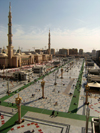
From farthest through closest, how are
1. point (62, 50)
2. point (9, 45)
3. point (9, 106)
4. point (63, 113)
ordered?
point (62, 50)
point (9, 45)
point (9, 106)
point (63, 113)

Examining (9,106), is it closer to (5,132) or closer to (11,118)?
(11,118)

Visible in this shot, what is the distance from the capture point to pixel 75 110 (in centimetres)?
1278

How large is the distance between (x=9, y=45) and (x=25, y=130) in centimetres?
3762

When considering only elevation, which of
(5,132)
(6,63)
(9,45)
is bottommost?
(5,132)

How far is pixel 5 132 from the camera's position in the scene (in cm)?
916

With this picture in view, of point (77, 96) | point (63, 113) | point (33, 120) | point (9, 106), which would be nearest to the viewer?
point (33, 120)

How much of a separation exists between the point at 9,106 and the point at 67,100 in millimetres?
7159

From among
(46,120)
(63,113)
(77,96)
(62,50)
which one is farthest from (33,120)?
(62,50)

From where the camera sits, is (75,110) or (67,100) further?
(67,100)

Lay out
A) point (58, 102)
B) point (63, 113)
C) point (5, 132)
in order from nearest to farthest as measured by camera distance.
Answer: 1. point (5, 132)
2. point (63, 113)
3. point (58, 102)

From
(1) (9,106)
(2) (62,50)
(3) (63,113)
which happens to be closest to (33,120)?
(3) (63,113)

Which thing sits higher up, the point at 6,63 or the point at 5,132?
the point at 6,63

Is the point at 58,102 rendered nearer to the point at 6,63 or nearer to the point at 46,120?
the point at 46,120

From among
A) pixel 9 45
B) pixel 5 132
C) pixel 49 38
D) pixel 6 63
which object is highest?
pixel 49 38
